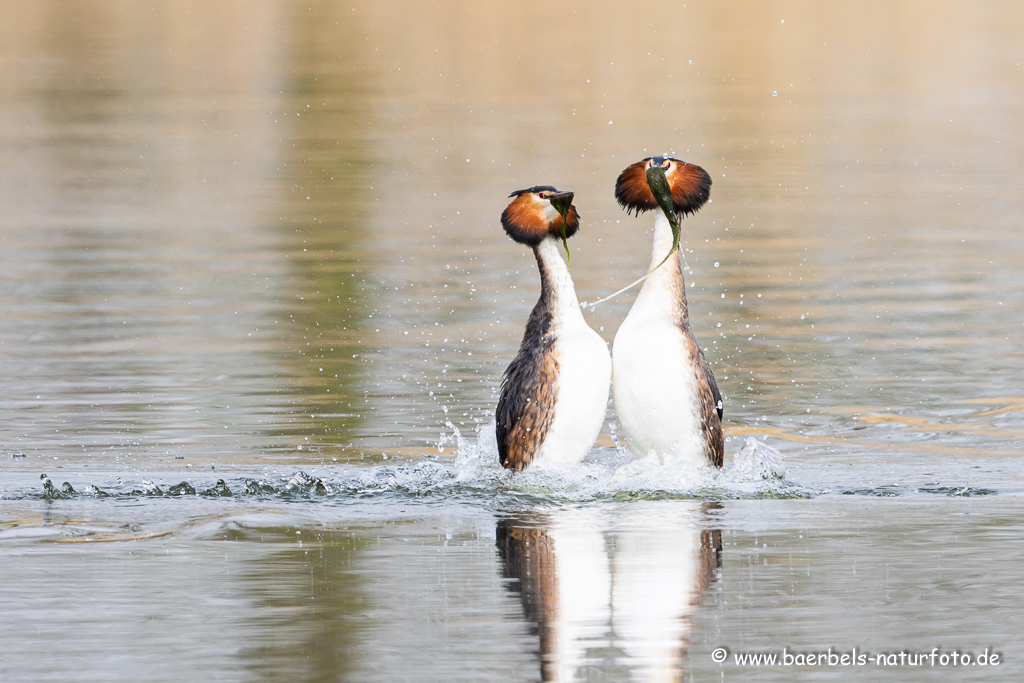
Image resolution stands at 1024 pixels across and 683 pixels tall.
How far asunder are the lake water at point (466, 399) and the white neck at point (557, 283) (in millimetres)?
822

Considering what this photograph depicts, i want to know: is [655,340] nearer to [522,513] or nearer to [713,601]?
[522,513]

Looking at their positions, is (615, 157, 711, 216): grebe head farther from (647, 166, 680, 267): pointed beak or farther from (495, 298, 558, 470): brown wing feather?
(495, 298, 558, 470): brown wing feather

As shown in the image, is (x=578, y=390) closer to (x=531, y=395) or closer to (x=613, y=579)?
(x=531, y=395)

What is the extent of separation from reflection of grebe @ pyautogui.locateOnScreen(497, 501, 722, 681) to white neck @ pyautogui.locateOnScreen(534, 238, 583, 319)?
1071mm

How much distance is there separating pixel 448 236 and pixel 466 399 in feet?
25.4

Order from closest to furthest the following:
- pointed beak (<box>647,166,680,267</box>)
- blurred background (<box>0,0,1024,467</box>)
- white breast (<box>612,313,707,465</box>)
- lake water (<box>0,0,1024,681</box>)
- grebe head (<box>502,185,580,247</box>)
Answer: lake water (<box>0,0,1024,681</box>), white breast (<box>612,313,707,465</box>), pointed beak (<box>647,166,680,267</box>), grebe head (<box>502,185,580,247</box>), blurred background (<box>0,0,1024,467</box>)

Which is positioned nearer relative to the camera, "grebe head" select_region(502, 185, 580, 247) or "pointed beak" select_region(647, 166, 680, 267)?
"pointed beak" select_region(647, 166, 680, 267)

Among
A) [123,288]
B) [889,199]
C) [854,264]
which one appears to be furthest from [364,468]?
[889,199]

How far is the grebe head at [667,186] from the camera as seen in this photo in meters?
8.93

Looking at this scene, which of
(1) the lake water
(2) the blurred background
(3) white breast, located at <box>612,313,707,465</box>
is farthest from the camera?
(2) the blurred background

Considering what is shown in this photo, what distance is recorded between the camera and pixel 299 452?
990 centimetres

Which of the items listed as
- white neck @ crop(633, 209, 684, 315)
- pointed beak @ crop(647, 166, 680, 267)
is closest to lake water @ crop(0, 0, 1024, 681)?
white neck @ crop(633, 209, 684, 315)

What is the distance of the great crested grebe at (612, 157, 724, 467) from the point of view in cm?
878

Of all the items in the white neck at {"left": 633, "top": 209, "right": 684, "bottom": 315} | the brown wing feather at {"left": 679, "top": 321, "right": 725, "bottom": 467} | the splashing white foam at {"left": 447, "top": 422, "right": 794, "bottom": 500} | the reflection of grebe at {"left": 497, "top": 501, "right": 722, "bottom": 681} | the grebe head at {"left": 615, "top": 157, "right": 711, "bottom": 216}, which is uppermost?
the grebe head at {"left": 615, "top": 157, "right": 711, "bottom": 216}
